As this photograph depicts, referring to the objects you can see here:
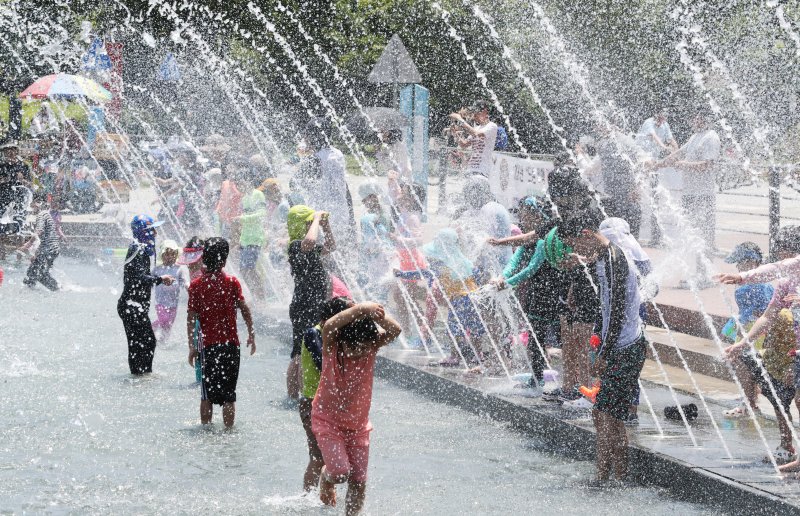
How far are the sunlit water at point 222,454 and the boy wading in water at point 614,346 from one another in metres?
0.24

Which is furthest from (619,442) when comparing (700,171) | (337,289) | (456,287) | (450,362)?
(700,171)

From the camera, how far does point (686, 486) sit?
6.20m

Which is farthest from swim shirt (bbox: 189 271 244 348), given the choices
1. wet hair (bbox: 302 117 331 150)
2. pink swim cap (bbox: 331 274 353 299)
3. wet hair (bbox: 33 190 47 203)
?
wet hair (bbox: 33 190 47 203)

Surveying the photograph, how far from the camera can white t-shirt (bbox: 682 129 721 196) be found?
1338cm

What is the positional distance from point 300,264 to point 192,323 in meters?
0.78

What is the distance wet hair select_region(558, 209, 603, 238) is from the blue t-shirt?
1.36 meters

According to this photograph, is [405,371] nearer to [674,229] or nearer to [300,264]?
[300,264]

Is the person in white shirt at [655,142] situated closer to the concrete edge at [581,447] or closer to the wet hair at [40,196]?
the concrete edge at [581,447]

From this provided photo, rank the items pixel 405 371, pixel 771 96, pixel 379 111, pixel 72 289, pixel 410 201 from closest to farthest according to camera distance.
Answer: pixel 405 371, pixel 410 201, pixel 72 289, pixel 379 111, pixel 771 96

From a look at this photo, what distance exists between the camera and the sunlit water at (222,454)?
6133 mm

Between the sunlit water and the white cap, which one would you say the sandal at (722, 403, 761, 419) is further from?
the white cap

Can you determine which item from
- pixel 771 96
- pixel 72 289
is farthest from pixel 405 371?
pixel 771 96

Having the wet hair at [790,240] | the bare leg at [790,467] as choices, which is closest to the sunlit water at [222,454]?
the bare leg at [790,467]

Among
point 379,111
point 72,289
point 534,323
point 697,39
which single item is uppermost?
point 697,39
